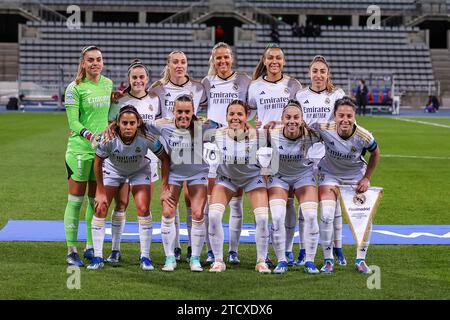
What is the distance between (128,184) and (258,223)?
4.63ft

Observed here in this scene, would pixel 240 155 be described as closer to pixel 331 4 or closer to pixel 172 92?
pixel 172 92

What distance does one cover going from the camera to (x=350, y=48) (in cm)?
4588

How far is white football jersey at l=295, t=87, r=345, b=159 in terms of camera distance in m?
8.36

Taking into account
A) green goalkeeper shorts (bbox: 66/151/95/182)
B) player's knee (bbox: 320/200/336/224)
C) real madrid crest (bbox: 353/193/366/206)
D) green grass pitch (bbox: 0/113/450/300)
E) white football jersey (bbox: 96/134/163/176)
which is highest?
white football jersey (bbox: 96/134/163/176)

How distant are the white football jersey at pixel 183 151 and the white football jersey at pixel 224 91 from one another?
0.63 metres

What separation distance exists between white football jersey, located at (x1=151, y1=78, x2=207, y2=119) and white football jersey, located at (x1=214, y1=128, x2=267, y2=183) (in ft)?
2.65

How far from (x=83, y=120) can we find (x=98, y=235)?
111 cm

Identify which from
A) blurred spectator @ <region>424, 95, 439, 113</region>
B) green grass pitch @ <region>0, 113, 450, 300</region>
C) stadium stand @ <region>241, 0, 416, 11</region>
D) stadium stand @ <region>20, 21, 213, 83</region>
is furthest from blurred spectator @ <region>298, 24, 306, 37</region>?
green grass pitch @ <region>0, 113, 450, 300</region>

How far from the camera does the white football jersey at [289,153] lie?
7789mm

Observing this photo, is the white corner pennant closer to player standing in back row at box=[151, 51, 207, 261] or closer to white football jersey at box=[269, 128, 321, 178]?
white football jersey at box=[269, 128, 321, 178]

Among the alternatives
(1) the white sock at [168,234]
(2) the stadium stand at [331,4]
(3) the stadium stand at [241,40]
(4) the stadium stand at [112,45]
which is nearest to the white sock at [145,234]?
(1) the white sock at [168,234]

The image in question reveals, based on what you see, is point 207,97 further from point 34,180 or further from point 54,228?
point 34,180

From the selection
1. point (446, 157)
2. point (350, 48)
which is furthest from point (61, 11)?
point (446, 157)

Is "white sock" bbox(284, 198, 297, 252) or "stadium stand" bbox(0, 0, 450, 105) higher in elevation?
"stadium stand" bbox(0, 0, 450, 105)
